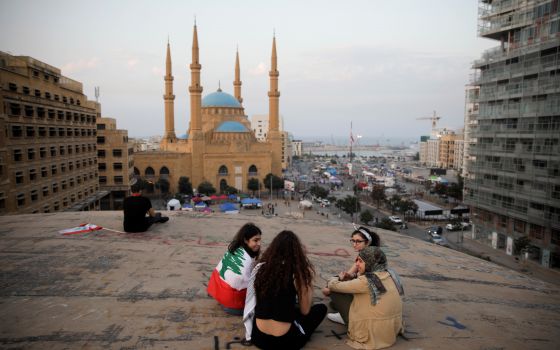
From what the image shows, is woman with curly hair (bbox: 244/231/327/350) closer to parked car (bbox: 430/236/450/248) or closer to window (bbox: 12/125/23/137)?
window (bbox: 12/125/23/137)

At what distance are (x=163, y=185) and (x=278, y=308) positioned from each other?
1563 inches

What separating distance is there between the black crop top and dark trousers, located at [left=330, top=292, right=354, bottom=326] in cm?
66

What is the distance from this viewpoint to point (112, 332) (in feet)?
11.4

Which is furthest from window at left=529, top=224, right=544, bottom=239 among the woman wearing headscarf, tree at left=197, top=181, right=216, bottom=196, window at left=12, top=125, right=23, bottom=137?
tree at left=197, top=181, right=216, bottom=196

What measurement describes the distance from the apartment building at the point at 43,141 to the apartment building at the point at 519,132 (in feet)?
75.7

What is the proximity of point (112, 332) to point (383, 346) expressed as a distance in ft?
7.90

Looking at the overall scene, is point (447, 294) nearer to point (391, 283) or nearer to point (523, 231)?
point (391, 283)

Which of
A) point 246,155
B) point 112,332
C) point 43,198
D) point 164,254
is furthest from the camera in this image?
point 246,155

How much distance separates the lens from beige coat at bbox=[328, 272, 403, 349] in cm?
323

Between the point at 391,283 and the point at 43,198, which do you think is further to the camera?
the point at 43,198

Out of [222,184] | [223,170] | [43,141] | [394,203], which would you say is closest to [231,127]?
[223,170]

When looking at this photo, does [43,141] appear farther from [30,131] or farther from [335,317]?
[335,317]

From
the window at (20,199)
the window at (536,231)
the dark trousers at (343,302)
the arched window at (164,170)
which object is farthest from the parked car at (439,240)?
the arched window at (164,170)

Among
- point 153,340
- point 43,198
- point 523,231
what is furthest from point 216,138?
point 153,340
